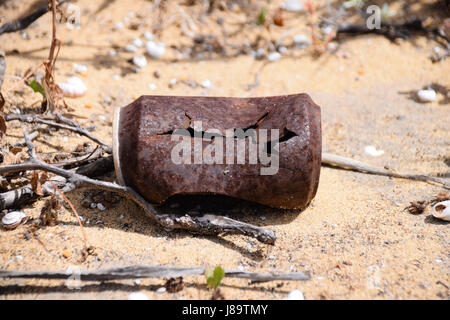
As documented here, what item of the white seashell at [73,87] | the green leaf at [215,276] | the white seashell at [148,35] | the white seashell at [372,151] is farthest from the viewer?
the white seashell at [148,35]

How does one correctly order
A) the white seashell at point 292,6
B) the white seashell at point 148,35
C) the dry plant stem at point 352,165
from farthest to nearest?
the white seashell at point 292,6, the white seashell at point 148,35, the dry plant stem at point 352,165

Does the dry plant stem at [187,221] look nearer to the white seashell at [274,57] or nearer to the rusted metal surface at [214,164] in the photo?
the rusted metal surface at [214,164]

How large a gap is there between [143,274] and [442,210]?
1.73 metres

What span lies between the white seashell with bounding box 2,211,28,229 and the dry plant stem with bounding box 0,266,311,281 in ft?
1.10

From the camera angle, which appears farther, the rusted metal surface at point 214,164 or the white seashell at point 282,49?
the white seashell at point 282,49

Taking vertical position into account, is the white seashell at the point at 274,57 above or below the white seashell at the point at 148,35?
below

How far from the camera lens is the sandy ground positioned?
1926 millimetres

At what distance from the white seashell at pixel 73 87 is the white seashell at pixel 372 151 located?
2.33 meters

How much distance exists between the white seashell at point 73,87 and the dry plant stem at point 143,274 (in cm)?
174

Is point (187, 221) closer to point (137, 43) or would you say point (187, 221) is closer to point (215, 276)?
point (215, 276)

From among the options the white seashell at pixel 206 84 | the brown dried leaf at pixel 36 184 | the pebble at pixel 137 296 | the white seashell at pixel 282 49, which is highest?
the white seashell at pixel 282 49

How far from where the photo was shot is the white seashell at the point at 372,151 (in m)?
3.03

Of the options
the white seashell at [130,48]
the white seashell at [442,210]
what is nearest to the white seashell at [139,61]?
the white seashell at [130,48]
